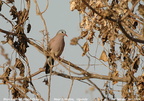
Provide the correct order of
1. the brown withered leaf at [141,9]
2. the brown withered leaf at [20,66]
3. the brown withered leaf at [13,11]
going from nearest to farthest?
the brown withered leaf at [141,9] → the brown withered leaf at [20,66] → the brown withered leaf at [13,11]

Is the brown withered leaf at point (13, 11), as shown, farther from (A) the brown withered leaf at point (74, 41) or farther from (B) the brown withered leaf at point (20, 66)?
(A) the brown withered leaf at point (74, 41)

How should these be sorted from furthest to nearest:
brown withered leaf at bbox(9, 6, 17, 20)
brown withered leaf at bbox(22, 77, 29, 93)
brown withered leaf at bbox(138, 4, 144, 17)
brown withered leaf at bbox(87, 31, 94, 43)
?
brown withered leaf at bbox(9, 6, 17, 20) < brown withered leaf at bbox(22, 77, 29, 93) < brown withered leaf at bbox(87, 31, 94, 43) < brown withered leaf at bbox(138, 4, 144, 17)

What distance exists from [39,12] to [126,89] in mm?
1336

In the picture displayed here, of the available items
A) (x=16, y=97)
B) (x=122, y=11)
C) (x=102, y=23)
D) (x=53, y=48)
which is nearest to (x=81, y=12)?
(x=102, y=23)

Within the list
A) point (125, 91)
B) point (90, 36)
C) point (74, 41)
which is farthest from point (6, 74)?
point (125, 91)

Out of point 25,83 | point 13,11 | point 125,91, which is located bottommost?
point 125,91

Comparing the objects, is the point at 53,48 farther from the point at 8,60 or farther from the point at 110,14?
the point at 110,14

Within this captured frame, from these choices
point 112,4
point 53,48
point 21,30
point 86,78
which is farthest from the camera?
point 53,48

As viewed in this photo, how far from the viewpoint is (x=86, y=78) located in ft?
15.0

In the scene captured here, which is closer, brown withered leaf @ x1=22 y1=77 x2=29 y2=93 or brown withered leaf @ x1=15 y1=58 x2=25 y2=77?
brown withered leaf @ x1=22 y1=77 x2=29 y2=93

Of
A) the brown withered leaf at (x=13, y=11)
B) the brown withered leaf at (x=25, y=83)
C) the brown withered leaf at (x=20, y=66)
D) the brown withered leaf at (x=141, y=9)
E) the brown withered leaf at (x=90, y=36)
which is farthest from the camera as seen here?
the brown withered leaf at (x=13, y=11)

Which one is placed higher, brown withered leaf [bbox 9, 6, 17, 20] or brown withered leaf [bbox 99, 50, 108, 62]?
brown withered leaf [bbox 9, 6, 17, 20]

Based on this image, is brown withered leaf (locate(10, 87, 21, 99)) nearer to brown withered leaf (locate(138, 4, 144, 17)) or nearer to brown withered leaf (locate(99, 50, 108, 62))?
brown withered leaf (locate(99, 50, 108, 62))

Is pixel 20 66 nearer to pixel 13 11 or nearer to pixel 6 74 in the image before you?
pixel 6 74
